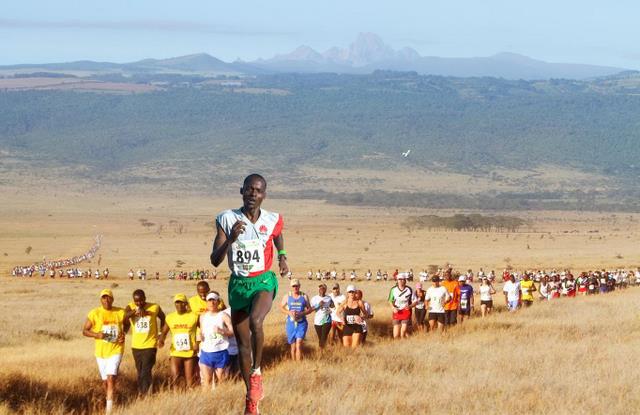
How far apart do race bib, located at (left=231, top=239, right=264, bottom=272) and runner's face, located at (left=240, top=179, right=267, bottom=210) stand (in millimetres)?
270

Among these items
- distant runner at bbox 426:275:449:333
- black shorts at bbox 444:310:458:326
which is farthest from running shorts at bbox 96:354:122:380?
black shorts at bbox 444:310:458:326

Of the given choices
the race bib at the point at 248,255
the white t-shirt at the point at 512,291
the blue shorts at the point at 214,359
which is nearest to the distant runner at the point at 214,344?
the blue shorts at the point at 214,359

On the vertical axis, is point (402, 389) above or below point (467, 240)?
above

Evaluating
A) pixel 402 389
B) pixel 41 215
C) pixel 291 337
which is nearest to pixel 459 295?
pixel 291 337

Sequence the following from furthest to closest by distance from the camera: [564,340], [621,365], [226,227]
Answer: [564,340], [621,365], [226,227]

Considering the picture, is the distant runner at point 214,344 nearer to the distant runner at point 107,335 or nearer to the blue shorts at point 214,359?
the blue shorts at point 214,359

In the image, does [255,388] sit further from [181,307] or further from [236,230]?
[181,307]

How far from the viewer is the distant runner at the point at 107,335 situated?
12242mm

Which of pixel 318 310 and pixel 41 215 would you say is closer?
pixel 318 310

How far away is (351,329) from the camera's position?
1700 centimetres

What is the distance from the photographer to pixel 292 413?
32.3 ft

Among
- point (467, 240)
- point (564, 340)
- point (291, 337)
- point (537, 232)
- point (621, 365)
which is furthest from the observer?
point (537, 232)

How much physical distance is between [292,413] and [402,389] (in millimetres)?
2113

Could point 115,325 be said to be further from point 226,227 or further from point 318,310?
point 318,310
